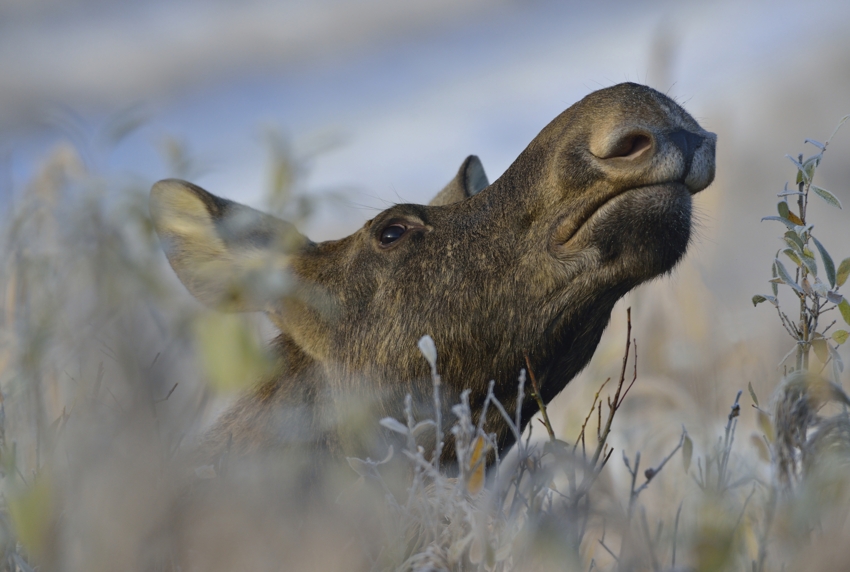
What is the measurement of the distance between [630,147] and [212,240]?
6.62ft

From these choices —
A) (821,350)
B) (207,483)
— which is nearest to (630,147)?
(821,350)

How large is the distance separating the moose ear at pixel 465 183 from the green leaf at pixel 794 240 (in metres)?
2.33

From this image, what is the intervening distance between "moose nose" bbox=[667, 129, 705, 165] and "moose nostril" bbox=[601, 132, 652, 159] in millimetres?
89

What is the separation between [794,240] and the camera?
2918mm

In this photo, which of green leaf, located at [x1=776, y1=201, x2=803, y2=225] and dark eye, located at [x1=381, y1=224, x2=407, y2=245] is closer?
green leaf, located at [x1=776, y1=201, x2=803, y2=225]

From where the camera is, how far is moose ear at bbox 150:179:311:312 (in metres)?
3.86

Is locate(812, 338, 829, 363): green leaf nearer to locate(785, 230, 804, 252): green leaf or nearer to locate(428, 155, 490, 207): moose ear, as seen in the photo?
locate(785, 230, 804, 252): green leaf

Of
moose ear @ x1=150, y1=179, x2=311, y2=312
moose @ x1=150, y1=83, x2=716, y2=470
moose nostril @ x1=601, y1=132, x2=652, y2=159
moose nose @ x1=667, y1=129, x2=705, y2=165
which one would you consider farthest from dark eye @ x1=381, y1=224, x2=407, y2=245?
moose nose @ x1=667, y1=129, x2=705, y2=165

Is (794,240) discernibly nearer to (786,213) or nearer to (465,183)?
(786,213)

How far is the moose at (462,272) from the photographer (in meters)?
2.96

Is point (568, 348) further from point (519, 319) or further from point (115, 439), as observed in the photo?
point (115, 439)

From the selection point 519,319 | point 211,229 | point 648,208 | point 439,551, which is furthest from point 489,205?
point 439,551

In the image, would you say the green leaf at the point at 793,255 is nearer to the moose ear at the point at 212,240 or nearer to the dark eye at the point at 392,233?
the dark eye at the point at 392,233

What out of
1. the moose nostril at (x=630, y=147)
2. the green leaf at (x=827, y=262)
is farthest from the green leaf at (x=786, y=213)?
the moose nostril at (x=630, y=147)
